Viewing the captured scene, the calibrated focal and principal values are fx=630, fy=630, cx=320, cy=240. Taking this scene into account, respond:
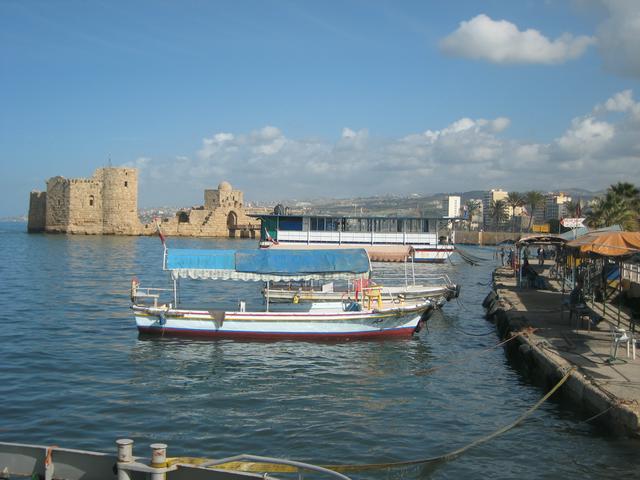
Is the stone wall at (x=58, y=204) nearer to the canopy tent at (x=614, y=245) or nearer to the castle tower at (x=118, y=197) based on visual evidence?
the castle tower at (x=118, y=197)

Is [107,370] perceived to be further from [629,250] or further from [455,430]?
[629,250]

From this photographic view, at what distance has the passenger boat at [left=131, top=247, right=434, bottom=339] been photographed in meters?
20.7

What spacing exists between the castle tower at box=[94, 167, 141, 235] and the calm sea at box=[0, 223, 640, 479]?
65.5 meters

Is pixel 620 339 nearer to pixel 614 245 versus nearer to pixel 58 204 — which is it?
pixel 614 245

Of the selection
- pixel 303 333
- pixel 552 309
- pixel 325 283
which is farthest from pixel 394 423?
pixel 325 283

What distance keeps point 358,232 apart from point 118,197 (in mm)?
46547

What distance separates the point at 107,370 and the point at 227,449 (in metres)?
6.95

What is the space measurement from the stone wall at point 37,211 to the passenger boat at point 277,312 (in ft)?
266

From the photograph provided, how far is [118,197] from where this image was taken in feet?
289

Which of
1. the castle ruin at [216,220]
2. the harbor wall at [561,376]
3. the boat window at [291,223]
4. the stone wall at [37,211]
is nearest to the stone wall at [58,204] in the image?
the stone wall at [37,211]

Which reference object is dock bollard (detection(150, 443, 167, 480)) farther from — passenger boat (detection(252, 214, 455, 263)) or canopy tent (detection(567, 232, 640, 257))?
passenger boat (detection(252, 214, 455, 263))

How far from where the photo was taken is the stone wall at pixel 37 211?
310 ft

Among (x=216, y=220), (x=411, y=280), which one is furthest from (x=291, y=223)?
(x=216, y=220)

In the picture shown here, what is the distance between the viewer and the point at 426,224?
2213 inches
